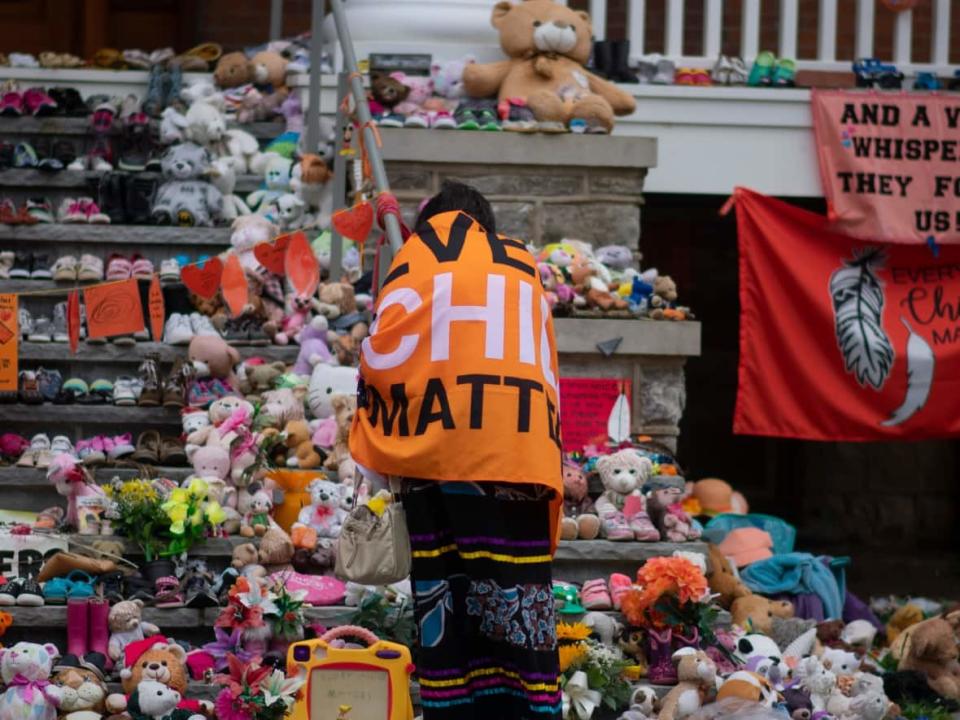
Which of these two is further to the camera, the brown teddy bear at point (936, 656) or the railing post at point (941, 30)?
the railing post at point (941, 30)

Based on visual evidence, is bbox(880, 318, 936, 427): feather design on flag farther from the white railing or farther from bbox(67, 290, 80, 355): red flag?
bbox(67, 290, 80, 355): red flag

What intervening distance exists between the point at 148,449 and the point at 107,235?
65.6 inches

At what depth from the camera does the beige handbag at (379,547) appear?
5.20 meters

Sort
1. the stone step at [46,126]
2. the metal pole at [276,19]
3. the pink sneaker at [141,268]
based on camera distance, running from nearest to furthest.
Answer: the pink sneaker at [141,268], the stone step at [46,126], the metal pole at [276,19]

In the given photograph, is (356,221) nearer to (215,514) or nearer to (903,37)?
(215,514)

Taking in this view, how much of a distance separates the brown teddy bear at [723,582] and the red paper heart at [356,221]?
1.89 m

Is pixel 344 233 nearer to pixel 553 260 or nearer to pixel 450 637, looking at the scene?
pixel 553 260

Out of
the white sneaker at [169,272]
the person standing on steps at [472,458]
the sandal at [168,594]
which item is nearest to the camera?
the person standing on steps at [472,458]

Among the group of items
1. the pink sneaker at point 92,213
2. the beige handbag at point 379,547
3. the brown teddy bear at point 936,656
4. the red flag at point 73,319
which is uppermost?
the pink sneaker at point 92,213

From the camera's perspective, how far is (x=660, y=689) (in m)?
6.57

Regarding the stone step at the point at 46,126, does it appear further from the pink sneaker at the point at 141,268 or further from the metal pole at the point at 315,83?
the pink sneaker at the point at 141,268

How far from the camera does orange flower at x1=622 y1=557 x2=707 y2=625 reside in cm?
666

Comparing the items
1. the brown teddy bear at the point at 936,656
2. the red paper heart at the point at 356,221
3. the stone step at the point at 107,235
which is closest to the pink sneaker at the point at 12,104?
the stone step at the point at 107,235

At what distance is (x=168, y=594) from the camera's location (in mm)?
6531
